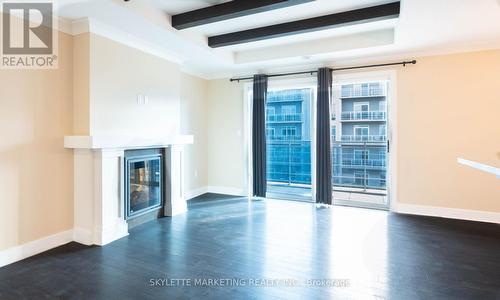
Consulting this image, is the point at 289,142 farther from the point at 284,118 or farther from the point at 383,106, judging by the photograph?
the point at 383,106

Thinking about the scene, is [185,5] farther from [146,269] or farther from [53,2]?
[146,269]

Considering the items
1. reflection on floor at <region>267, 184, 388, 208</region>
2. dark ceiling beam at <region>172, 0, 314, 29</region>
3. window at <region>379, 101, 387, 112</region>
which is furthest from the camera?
reflection on floor at <region>267, 184, 388, 208</region>

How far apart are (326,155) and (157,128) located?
2.80 metres

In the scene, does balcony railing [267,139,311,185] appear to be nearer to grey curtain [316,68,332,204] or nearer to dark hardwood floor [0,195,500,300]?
grey curtain [316,68,332,204]

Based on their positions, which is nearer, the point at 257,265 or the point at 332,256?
the point at 257,265

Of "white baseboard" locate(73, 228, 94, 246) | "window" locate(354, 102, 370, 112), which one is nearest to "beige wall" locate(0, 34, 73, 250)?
"white baseboard" locate(73, 228, 94, 246)

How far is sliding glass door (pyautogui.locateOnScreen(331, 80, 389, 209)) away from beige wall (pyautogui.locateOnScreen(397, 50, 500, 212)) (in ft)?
1.18

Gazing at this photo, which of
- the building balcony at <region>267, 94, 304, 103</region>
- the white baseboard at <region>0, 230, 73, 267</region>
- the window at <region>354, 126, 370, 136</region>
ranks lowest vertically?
the white baseboard at <region>0, 230, 73, 267</region>

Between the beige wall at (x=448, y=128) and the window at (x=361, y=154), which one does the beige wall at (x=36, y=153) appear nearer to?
the window at (x=361, y=154)

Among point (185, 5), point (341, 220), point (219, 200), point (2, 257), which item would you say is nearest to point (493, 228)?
point (341, 220)

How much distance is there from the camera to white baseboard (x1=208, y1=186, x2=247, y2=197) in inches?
223

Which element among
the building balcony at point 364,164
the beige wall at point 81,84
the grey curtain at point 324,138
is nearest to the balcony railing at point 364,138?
the building balcony at point 364,164

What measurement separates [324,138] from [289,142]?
864mm

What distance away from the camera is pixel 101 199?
125 inches
